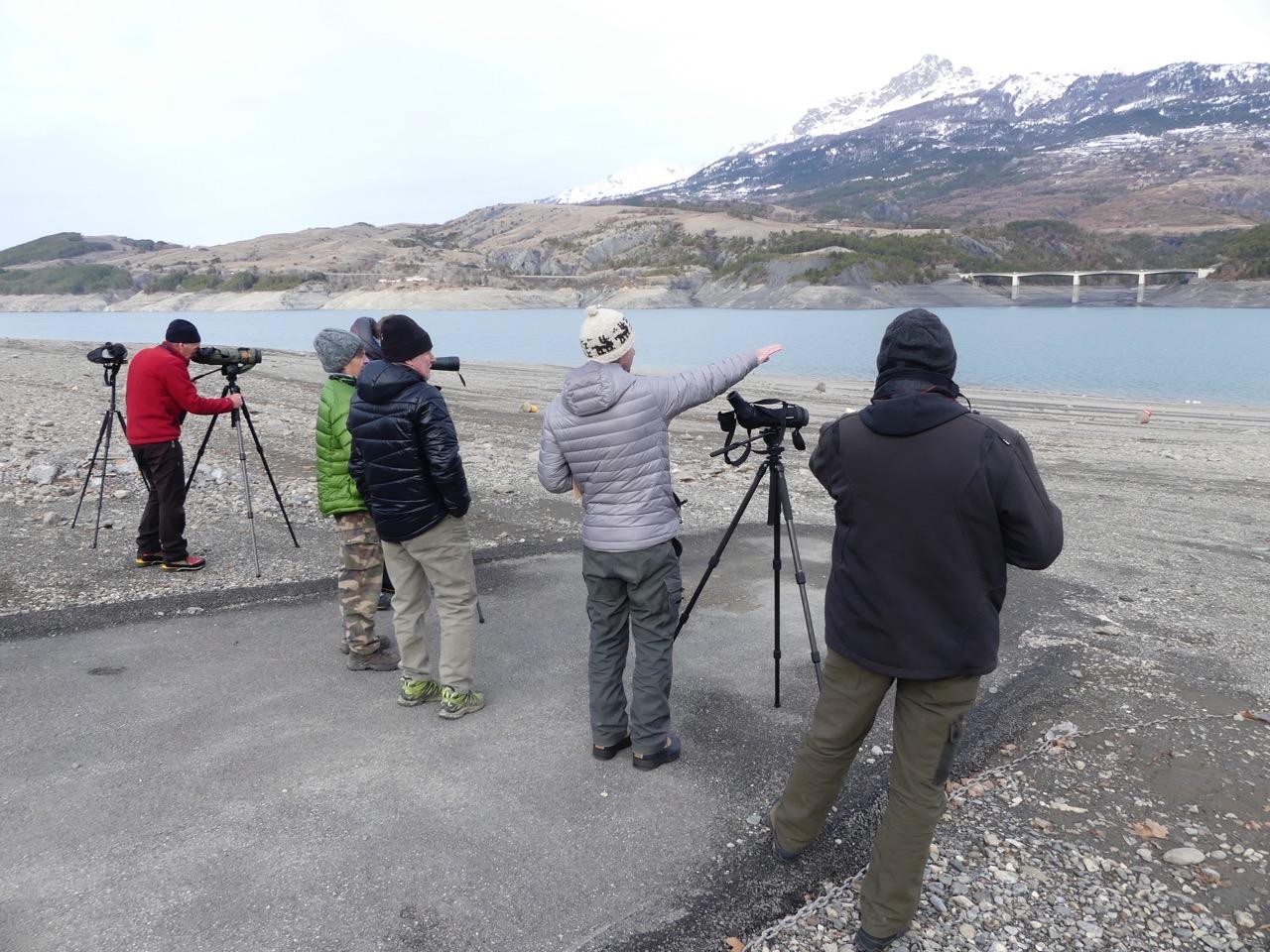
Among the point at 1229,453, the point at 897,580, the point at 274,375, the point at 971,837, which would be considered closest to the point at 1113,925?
the point at 971,837

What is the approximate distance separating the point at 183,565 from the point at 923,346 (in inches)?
251

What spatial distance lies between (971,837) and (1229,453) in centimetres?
1527

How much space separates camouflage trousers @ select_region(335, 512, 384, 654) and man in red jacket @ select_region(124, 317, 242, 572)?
2337mm

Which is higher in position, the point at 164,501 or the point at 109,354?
the point at 109,354

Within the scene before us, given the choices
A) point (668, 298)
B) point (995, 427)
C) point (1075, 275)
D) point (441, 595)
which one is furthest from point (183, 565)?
point (1075, 275)

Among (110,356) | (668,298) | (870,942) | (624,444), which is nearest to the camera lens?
(870,942)

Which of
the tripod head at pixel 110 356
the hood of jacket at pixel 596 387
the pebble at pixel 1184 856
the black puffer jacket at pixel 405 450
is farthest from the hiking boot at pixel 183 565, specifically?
the pebble at pixel 1184 856

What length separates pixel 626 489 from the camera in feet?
12.2

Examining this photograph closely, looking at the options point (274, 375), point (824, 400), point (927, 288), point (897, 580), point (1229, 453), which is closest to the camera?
point (897, 580)

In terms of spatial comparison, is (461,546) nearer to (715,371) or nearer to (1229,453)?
(715,371)

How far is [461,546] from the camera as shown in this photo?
4.47m

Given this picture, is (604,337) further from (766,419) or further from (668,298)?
(668,298)

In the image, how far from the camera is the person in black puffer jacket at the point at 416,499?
414 cm

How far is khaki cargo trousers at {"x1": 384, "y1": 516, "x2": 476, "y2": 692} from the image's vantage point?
441cm
